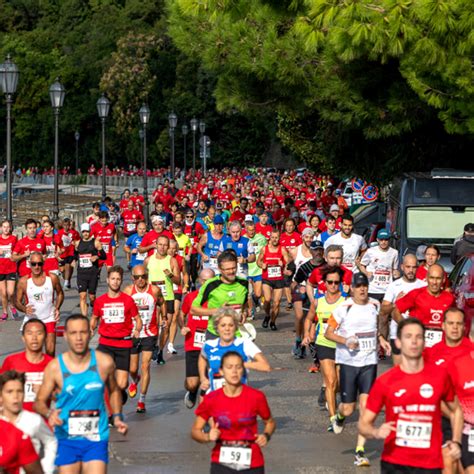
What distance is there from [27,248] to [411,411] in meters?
13.5

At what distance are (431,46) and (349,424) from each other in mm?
7724

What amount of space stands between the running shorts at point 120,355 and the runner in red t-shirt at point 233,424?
4.85 m

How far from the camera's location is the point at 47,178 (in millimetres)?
98000

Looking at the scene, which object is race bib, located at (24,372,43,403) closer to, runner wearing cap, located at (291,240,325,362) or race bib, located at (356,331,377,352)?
race bib, located at (356,331,377,352)

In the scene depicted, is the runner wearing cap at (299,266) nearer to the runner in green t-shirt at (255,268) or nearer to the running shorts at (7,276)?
the runner in green t-shirt at (255,268)

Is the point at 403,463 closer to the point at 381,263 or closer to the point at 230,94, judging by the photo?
the point at 381,263

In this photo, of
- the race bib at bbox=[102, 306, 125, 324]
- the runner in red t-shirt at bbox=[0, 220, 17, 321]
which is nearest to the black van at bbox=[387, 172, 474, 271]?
the runner in red t-shirt at bbox=[0, 220, 17, 321]

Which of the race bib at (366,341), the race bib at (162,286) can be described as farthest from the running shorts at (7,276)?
the race bib at (366,341)

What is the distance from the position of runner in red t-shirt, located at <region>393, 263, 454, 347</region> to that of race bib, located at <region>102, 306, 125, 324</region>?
8.16ft

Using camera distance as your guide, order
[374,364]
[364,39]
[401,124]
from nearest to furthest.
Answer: [374,364]
[364,39]
[401,124]

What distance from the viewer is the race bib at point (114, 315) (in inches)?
515

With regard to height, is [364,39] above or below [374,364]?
above

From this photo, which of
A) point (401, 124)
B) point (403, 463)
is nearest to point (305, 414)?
point (403, 463)

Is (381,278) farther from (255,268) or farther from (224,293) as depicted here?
(224,293)
